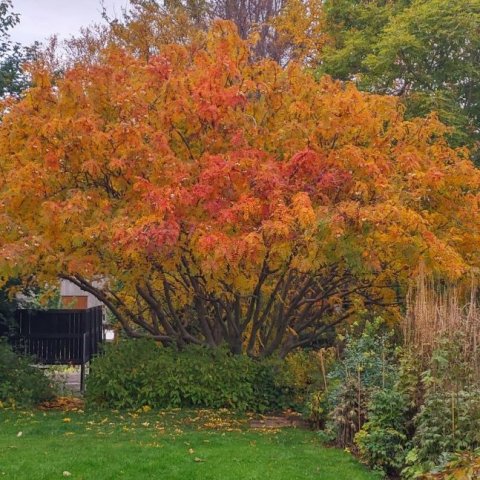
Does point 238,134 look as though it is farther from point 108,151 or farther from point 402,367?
point 402,367

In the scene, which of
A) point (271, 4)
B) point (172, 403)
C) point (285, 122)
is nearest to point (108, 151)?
point (285, 122)

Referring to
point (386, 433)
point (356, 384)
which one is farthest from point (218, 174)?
point (386, 433)

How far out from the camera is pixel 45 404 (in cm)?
1016

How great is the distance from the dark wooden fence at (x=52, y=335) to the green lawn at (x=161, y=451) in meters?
4.32

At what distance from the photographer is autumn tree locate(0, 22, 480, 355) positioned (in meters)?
7.71

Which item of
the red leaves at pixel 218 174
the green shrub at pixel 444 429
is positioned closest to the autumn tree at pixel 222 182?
the red leaves at pixel 218 174

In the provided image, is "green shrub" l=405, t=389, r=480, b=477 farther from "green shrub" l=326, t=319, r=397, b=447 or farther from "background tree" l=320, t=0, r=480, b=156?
"background tree" l=320, t=0, r=480, b=156

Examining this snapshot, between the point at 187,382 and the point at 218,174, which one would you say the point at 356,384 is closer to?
the point at 218,174

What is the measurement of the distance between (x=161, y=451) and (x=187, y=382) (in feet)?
8.75

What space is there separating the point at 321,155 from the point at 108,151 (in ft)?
8.05

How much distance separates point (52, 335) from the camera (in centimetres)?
1310

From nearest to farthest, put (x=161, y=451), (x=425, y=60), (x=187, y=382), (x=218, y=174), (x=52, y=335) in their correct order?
1. (x=161, y=451)
2. (x=218, y=174)
3. (x=187, y=382)
4. (x=52, y=335)
5. (x=425, y=60)

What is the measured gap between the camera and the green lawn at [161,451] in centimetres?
612

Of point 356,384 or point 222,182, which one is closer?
point 356,384
